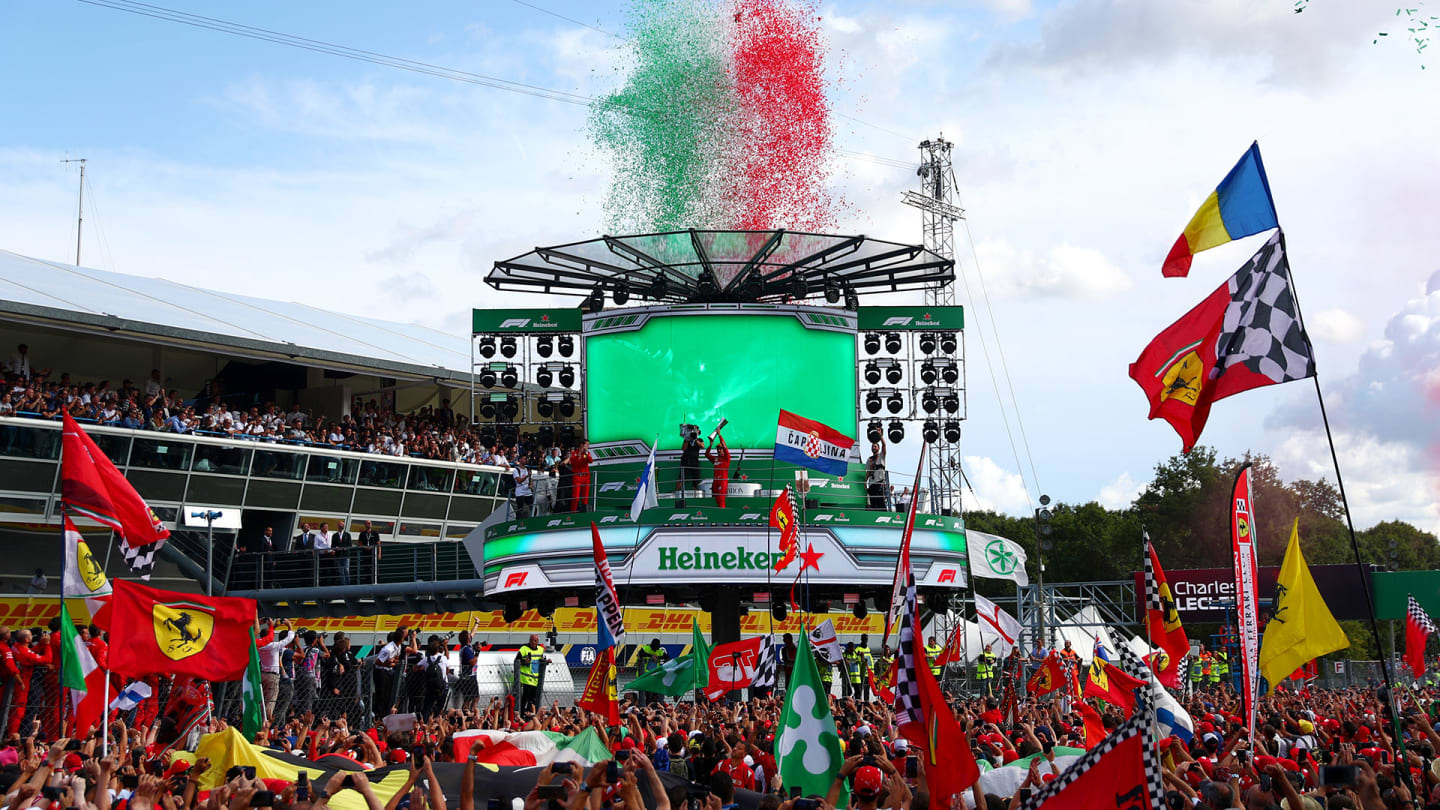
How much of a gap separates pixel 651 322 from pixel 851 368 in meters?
5.27

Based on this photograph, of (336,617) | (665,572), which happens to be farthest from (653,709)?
(336,617)

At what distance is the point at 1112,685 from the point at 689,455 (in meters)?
15.7

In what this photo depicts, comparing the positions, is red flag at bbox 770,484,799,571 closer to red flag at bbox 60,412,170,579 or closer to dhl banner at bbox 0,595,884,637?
red flag at bbox 60,412,170,579

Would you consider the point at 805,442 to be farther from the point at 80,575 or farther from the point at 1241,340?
the point at 1241,340

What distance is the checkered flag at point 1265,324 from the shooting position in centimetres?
1055

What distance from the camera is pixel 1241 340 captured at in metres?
10.9

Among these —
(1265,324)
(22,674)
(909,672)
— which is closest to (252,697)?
(22,674)

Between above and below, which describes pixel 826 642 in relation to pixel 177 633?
below

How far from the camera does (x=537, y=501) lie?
3309 centimetres

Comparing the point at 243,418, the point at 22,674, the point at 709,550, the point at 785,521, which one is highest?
the point at 243,418

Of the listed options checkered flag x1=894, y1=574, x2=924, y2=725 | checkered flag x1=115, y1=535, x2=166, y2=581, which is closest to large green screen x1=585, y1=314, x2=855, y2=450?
checkered flag x1=115, y1=535, x2=166, y2=581

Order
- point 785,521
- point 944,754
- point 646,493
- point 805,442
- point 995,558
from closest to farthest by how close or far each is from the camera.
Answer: point 944,754
point 785,521
point 805,442
point 646,493
point 995,558

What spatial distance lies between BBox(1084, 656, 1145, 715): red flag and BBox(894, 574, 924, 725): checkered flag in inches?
87.3

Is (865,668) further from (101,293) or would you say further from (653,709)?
(101,293)
